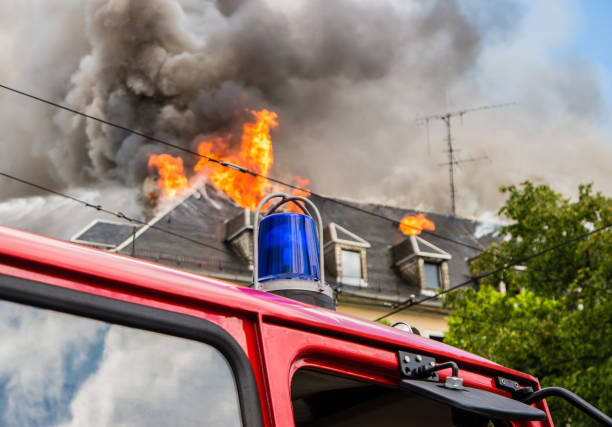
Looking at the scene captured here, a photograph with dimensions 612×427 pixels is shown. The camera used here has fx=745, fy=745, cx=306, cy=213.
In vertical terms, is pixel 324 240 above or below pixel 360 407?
above

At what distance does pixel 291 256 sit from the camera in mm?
2633

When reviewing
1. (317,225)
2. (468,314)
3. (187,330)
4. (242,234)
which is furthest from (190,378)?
(242,234)

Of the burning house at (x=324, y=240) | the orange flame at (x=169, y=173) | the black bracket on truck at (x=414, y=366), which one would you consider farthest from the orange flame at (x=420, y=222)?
the black bracket on truck at (x=414, y=366)

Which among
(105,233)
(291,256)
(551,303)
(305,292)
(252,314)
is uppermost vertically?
(105,233)

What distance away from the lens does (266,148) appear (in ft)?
113

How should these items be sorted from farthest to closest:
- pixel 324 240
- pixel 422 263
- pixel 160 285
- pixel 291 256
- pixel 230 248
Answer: pixel 422 263 → pixel 324 240 → pixel 230 248 → pixel 291 256 → pixel 160 285

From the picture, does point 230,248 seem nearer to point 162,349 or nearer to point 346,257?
point 346,257

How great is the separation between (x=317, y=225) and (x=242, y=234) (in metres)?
19.7

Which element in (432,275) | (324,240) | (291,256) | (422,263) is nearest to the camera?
(291,256)

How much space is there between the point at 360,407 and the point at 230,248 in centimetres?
2035

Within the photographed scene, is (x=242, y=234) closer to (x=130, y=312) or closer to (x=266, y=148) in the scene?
(x=266, y=148)

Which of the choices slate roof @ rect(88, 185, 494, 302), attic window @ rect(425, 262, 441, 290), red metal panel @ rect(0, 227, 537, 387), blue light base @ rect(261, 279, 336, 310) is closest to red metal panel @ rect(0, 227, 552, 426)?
red metal panel @ rect(0, 227, 537, 387)

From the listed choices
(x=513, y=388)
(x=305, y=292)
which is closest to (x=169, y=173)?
(x=305, y=292)

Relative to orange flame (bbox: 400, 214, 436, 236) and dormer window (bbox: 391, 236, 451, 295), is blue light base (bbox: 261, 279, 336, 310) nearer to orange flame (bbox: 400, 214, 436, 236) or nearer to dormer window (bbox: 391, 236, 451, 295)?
dormer window (bbox: 391, 236, 451, 295)
